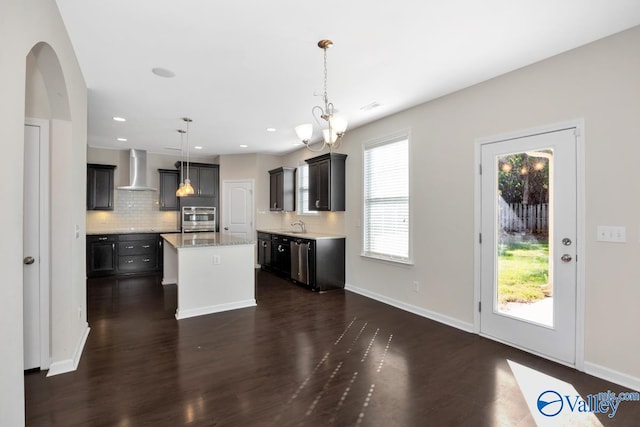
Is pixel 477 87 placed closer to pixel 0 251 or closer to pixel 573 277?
pixel 573 277

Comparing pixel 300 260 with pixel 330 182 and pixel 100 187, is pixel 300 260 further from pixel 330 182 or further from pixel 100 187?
pixel 100 187

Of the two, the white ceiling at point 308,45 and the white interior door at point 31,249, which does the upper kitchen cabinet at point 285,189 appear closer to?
the white ceiling at point 308,45

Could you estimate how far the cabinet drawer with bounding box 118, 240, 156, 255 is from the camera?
6.43 m

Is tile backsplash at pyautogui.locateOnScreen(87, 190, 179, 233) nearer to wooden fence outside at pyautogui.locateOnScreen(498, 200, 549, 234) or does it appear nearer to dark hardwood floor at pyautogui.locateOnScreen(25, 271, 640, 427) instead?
dark hardwood floor at pyautogui.locateOnScreen(25, 271, 640, 427)

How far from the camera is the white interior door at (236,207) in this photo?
24.7ft

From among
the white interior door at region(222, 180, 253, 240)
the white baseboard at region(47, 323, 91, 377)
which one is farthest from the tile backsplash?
the white baseboard at region(47, 323, 91, 377)

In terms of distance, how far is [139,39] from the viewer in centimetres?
260

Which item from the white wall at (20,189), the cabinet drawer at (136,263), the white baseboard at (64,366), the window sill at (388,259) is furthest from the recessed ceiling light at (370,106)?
the cabinet drawer at (136,263)

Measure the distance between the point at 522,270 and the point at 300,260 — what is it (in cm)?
341

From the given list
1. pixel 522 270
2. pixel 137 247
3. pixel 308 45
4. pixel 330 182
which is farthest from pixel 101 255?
pixel 522 270

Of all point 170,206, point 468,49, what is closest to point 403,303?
point 468,49

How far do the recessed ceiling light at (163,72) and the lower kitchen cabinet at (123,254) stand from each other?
434 centimetres

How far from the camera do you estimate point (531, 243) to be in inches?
119

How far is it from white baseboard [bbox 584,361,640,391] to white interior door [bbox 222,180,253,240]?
6.36 metres
